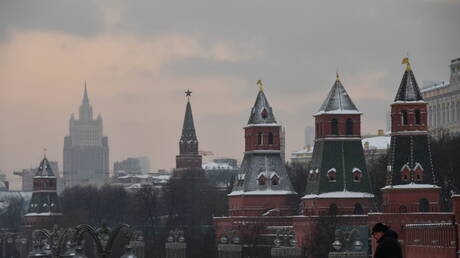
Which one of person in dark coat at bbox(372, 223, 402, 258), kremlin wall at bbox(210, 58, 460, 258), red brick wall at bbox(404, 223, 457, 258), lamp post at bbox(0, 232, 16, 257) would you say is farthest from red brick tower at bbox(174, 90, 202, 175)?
person in dark coat at bbox(372, 223, 402, 258)

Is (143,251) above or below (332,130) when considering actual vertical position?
below

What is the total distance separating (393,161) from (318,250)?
8019mm

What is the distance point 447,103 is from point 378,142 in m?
12.1

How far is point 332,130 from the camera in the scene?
108 m

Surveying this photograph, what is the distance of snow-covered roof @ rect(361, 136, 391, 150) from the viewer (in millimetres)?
179788

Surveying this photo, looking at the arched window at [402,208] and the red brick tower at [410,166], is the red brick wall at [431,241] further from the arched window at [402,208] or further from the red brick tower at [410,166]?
the red brick tower at [410,166]

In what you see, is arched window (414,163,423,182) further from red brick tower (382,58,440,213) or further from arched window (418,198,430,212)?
arched window (418,198,430,212)

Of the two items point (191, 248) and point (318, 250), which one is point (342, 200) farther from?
point (191, 248)

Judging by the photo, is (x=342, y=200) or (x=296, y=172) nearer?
(x=342, y=200)

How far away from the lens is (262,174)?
11719cm

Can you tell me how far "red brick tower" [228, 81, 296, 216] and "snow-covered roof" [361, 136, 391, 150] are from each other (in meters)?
58.0

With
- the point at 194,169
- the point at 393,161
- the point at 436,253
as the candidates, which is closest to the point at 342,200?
the point at 393,161

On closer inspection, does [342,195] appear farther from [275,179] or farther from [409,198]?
[275,179]

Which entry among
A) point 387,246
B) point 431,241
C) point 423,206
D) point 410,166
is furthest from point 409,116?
point 387,246
